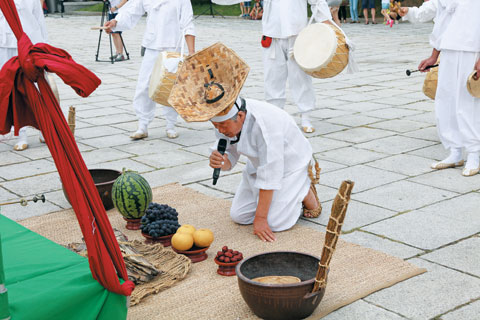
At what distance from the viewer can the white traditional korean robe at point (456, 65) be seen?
4.74 m

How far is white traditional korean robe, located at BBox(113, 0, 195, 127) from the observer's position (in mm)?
6082

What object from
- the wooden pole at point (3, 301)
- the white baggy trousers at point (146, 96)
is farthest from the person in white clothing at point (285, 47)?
the wooden pole at point (3, 301)

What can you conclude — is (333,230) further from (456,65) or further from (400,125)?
(400,125)

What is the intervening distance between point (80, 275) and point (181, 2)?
395cm

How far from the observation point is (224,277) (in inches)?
130

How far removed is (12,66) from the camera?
2.36 meters

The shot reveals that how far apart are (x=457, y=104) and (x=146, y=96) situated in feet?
9.66

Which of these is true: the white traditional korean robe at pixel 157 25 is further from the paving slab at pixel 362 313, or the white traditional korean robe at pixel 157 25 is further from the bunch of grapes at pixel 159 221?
the paving slab at pixel 362 313

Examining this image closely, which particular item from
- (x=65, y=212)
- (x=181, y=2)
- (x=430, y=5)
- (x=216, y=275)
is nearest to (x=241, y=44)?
(x=181, y=2)

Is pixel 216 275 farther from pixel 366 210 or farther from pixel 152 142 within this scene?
pixel 152 142

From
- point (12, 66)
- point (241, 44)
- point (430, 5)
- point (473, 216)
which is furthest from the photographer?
point (241, 44)

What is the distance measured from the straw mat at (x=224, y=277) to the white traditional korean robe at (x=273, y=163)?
0.39ft

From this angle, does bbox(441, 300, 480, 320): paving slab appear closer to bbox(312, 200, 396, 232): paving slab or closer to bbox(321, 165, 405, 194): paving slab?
bbox(312, 200, 396, 232): paving slab

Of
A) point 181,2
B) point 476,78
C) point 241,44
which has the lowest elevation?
point 241,44
